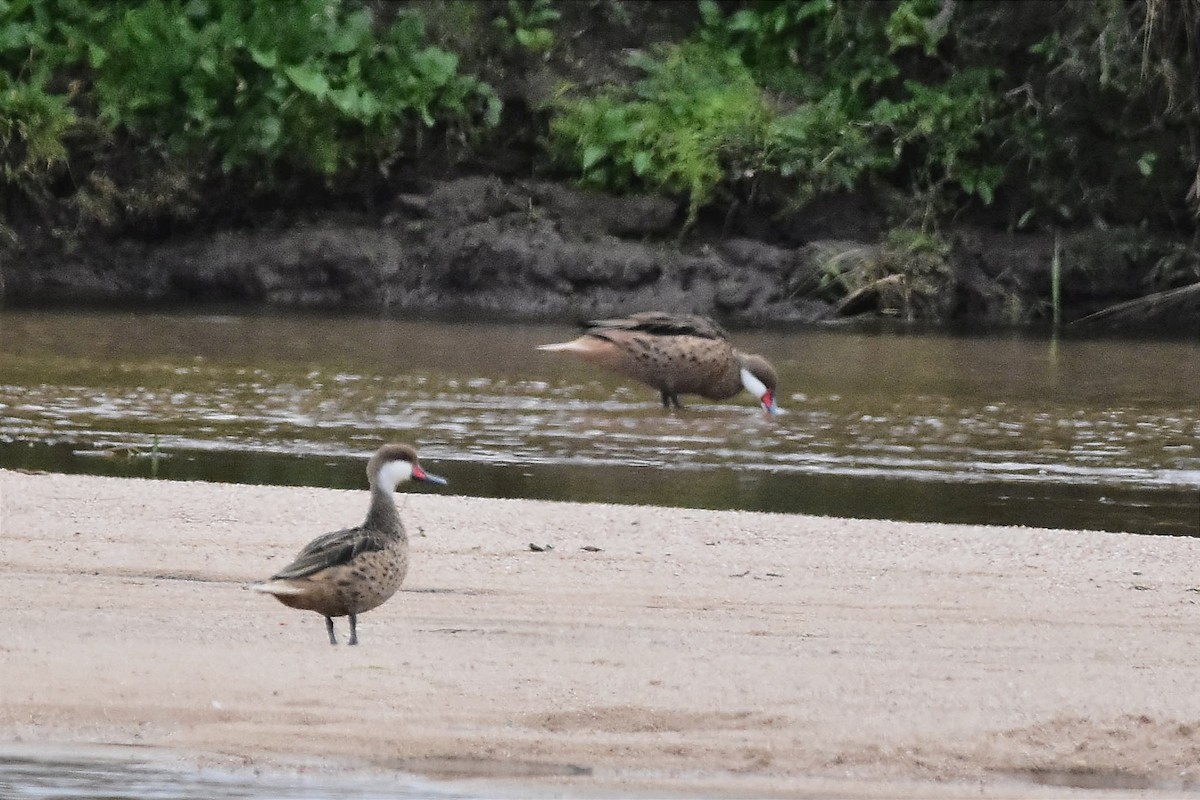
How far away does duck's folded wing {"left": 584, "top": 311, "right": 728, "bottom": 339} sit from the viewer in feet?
40.2

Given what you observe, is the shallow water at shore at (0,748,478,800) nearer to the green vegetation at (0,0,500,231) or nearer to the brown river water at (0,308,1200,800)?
the brown river water at (0,308,1200,800)

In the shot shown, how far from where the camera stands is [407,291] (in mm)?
18547

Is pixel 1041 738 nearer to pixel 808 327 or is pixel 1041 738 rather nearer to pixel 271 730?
pixel 271 730

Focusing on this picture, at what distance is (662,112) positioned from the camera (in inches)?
725

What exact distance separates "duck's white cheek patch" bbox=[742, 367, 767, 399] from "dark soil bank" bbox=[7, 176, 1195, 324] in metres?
5.63

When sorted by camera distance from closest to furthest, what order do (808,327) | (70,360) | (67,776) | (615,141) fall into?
(67,776) → (70,360) → (808,327) → (615,141)

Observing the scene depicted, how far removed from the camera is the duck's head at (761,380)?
11992mm

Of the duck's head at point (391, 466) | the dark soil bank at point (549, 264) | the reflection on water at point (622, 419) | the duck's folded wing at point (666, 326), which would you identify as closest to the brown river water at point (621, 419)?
the reflection on water at point (622, 419)

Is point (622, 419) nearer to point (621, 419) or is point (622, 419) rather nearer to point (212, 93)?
point (621, 419)

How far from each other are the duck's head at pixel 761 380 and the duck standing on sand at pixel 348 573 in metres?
6.12

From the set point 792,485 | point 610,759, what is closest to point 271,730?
point 610,759

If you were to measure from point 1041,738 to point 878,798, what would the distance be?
1.98 ft

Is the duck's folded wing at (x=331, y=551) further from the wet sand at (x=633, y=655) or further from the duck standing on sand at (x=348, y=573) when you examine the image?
the wet sand at (x=633, y=655)

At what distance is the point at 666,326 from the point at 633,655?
672 centimetres
